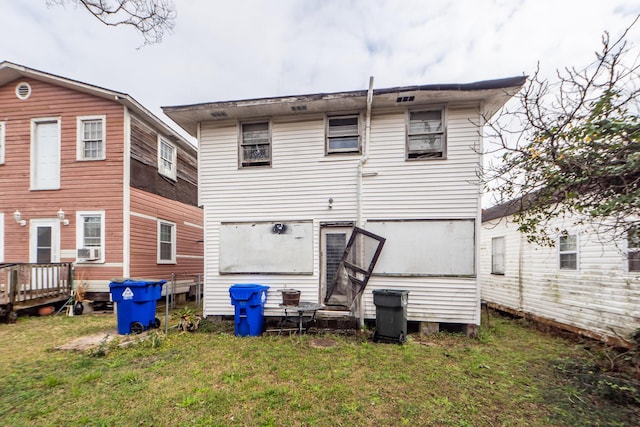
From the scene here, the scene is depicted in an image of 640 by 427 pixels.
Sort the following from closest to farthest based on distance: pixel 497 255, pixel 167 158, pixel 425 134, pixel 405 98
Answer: pixel 405 98, pixel 425 134, pixel 497 255, pixel 167 158

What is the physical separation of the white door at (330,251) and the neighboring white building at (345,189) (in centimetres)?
2

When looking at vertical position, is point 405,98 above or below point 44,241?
above

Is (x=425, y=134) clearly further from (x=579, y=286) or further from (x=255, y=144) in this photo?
(x=579, y=286)

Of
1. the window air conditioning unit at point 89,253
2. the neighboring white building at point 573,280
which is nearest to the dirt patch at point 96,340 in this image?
the window air conditioning unit at point 89,253

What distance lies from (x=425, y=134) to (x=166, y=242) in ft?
31.4

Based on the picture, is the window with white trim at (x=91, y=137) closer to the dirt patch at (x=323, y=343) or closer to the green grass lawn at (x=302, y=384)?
the green grass lawn at (x=302, y=384)

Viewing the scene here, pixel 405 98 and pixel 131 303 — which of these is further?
pixel 405 98

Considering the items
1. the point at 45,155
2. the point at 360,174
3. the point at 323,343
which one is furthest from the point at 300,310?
the point at 45,155

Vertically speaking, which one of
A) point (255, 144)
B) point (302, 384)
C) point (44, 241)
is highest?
point (255, 144)

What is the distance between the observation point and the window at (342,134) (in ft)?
21.9

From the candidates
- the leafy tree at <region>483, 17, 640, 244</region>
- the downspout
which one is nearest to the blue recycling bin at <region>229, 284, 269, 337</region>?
the downspout

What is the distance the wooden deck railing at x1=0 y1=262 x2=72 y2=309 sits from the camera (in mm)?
6965

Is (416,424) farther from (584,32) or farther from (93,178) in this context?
(93,178)

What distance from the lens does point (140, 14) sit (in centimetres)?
569
